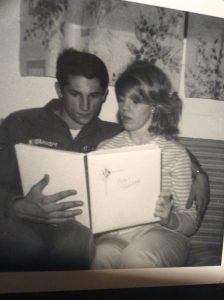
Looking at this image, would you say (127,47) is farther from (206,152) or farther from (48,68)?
(206,152)

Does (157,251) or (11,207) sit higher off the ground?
(11,207)

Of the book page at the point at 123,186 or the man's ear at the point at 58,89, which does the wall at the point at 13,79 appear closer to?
the man's ear at the point at 58,89

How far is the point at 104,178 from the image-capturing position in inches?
25.2

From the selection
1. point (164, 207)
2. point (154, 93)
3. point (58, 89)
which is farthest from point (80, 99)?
point (164, 207)

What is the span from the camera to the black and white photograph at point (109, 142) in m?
0.61

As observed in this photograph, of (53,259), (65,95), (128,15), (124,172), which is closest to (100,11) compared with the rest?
(128,15)

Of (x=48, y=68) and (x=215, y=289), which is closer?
(x=48, y=68)

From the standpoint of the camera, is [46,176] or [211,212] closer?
[46,176]

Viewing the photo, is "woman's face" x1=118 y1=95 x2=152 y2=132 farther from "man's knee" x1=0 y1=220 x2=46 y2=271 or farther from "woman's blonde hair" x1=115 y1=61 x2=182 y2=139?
"man's knee" x1=0 y1=220 x2=46 y2=271

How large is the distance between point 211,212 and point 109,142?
273mm

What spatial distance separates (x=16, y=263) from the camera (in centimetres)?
62

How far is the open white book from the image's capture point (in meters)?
0.62

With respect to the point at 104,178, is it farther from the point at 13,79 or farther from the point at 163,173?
the point at 13,79

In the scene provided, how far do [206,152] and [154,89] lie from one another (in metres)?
0.17
